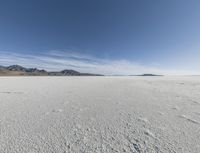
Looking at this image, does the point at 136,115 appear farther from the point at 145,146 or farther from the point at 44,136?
the point at 44,136

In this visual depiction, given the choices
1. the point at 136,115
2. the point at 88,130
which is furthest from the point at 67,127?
the point at 136,115

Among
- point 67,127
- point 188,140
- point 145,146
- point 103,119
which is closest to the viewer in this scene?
point 145,146

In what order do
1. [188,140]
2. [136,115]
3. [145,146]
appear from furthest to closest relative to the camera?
[136,115] → [188,140] → [145,146]

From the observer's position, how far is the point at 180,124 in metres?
2.38

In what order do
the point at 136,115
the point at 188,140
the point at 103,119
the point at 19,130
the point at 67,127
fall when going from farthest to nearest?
the point at 136,115, the point at 103,119, the point at 67,127, the point at 19,130, the point at 188,140

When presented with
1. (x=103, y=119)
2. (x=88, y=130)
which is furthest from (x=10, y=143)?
(x=103, y=119)

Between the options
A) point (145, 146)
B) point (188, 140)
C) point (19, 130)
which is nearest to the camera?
point (145, 146)

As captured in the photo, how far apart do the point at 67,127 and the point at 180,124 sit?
7.08 ft

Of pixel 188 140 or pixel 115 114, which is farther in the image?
pixel 115 114

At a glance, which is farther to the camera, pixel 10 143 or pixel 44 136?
pixel 44 136

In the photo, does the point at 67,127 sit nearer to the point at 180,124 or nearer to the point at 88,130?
the point at 88,130

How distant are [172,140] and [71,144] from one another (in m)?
1.49

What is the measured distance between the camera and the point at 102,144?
5.72 feet

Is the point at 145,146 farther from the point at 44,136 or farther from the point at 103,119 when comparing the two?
the point at 44,136
